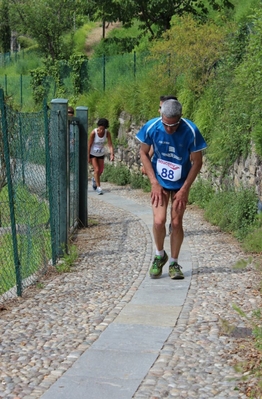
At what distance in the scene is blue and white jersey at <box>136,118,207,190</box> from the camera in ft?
23.0

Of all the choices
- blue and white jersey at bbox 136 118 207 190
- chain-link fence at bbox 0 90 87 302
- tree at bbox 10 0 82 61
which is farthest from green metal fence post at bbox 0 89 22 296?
tree at bbox 10 0 82 61

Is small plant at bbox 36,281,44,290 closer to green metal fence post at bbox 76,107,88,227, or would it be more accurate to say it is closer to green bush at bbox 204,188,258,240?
green bush at bbox 204,188,258,240

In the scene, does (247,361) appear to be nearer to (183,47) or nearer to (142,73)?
(183,47)

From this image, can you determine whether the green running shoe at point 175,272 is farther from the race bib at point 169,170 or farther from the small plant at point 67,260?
the small plant at point 67,260

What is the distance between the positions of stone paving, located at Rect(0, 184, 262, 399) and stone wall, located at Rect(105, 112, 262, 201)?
1215 millimetres

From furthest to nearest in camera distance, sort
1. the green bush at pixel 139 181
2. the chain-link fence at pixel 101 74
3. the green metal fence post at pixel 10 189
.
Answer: the chain-link fence at pixel 101 74 < the green bush at pixel 139 181 < the green metal fence post at pixel 10 189

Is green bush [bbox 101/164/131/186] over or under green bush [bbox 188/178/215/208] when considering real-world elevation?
under

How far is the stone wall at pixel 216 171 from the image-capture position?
400 inches

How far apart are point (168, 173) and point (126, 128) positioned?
1121 centimetres

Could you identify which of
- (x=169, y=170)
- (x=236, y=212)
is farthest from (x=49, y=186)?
(x=236, y=212)

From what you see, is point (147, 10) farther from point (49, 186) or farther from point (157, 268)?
point (157, 268)

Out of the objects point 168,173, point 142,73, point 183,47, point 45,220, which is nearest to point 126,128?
point 142,73

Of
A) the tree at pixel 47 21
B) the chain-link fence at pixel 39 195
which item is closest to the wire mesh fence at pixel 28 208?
the chain-link fence at pixel 39 195

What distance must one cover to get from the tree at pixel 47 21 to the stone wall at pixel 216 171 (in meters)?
18.2
